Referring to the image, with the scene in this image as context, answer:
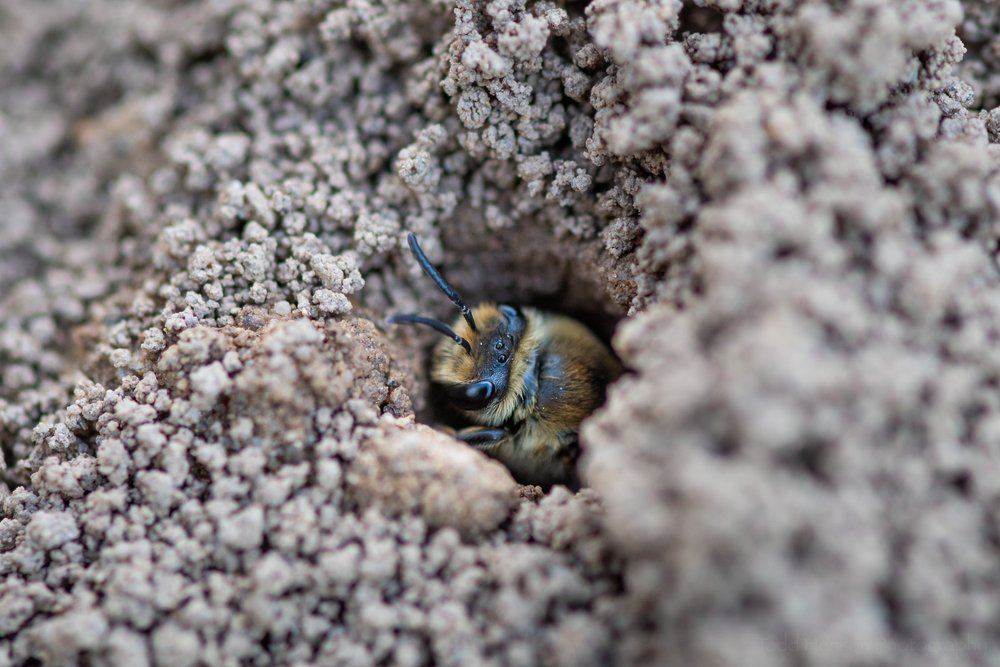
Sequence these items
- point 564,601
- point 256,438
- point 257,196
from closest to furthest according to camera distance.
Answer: point 564,601, point 256,438, point 257,196

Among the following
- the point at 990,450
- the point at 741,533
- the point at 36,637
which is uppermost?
the point at 990,450

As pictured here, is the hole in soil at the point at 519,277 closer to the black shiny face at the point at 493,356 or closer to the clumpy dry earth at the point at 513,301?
the clumpy dry earth at the point at 513,301

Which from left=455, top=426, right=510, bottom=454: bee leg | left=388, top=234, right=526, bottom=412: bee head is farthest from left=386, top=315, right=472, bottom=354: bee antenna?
left=455, top=426, right=510, bottom=454: bee leg

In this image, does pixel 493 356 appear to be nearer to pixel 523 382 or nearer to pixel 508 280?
pixel 523 382

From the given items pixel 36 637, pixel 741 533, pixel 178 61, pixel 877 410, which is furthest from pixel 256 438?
pixel 178 61

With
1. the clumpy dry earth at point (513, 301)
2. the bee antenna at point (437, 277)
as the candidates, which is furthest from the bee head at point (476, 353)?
the clumpy dry earth at point (513, 301)

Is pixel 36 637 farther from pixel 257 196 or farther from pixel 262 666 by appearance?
pixel 257 196

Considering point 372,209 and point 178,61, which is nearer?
point 372,209

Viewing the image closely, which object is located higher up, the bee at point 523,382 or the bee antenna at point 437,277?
the bee antenna at point 437,277
